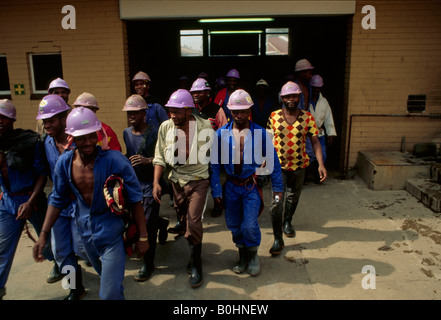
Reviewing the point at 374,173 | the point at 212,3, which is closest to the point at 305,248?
the point at 374,173

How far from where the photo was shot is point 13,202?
11.6 ft

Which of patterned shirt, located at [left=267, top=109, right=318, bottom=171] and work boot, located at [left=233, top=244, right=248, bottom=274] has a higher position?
patterned shirt, located at [left=267, top=109, right=318, bottom=171]

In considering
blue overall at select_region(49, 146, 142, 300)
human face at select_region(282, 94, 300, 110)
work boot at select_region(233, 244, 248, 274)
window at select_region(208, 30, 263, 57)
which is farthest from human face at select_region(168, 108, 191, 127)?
window at select_region(208, 30, 263, 57)

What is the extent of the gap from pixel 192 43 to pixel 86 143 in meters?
10.8

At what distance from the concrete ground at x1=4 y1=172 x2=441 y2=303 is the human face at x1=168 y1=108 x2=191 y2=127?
1.72 metres

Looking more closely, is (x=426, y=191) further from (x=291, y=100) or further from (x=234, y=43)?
(x=234, y=43)

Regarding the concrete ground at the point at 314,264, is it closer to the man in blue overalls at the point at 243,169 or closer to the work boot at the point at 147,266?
the work boot at the point at 147,266

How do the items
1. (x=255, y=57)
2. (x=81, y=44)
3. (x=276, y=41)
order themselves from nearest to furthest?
(x=81, y=44), (x=276, y=41), (x=255, y=57)

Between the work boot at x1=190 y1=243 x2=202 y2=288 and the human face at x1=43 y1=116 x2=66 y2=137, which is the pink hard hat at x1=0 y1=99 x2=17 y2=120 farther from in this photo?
the work boot at x1=190 y1=243 x2=202 y2=288

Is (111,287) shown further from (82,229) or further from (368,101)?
(368,101)

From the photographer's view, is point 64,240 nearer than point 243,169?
Yes

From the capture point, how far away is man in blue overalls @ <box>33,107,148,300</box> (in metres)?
2.89

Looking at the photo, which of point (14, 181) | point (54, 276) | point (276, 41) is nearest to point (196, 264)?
point (54, 276)

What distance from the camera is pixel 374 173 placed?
633 cm
